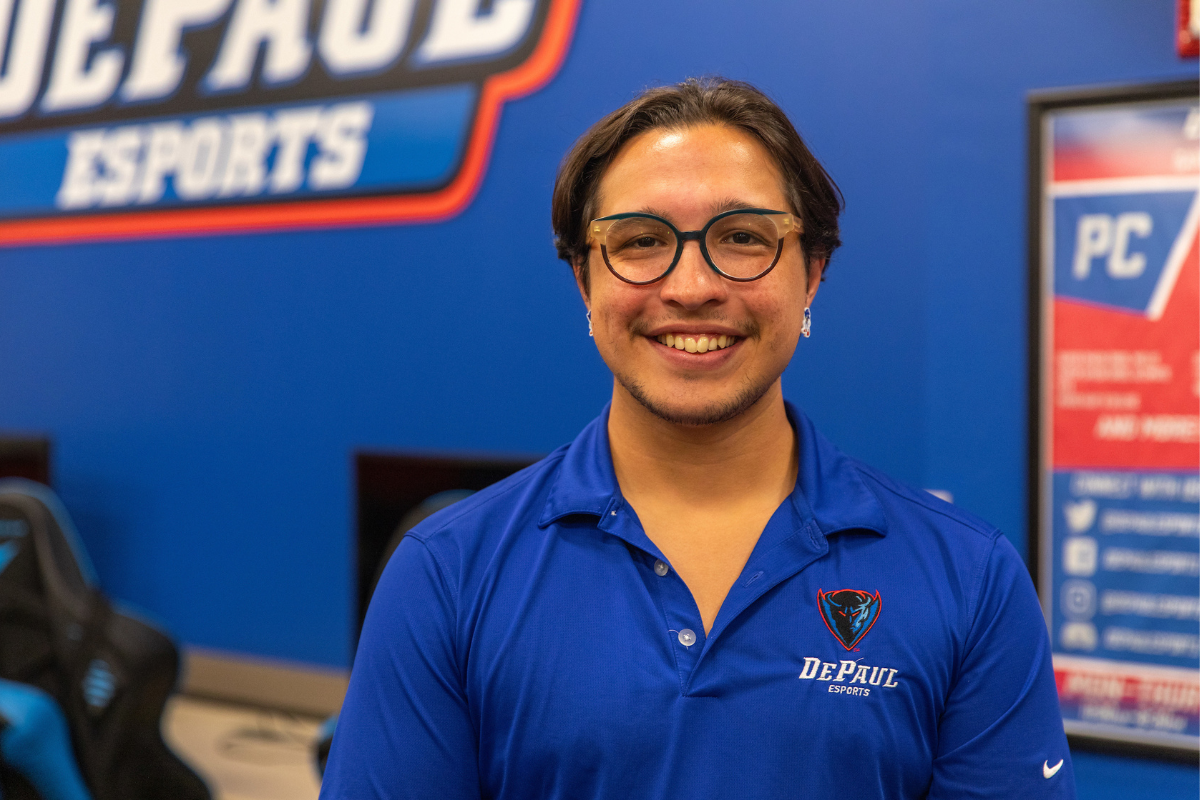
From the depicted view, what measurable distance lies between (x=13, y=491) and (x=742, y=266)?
1.96m

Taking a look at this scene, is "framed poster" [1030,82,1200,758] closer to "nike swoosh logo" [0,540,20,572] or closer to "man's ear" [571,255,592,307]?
Answer: "man's ear" [571,255,592,307]

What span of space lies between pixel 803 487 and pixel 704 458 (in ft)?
0.33

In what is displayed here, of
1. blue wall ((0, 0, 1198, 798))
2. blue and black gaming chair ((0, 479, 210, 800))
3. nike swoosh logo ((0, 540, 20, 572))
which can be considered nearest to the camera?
blue wall ((0, 0, 1198, 798))

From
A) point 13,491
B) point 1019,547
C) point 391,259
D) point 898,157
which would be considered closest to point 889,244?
point 898,157

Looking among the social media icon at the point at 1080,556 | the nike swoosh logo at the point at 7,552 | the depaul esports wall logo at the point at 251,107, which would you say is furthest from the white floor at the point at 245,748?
the social media icon at the point at 1080,556

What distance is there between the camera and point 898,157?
1807 mm

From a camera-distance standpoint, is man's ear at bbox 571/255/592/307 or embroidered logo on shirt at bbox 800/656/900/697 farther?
man's ear at bbox 571/255/592/307

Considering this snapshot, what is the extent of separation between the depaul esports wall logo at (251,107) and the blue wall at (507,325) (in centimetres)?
7

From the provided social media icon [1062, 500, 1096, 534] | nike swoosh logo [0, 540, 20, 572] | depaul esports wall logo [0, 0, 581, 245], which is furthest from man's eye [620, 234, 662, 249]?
nike swoosh logo [0, 540, 20, 572]

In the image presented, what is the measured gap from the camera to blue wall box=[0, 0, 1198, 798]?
1732mm

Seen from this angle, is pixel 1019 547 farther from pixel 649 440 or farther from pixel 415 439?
pixel 415 439

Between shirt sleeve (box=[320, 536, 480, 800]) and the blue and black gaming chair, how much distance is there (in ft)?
4.36

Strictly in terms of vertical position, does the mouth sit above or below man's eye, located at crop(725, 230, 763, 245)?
below

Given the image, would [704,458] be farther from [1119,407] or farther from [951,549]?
[1119,407]
